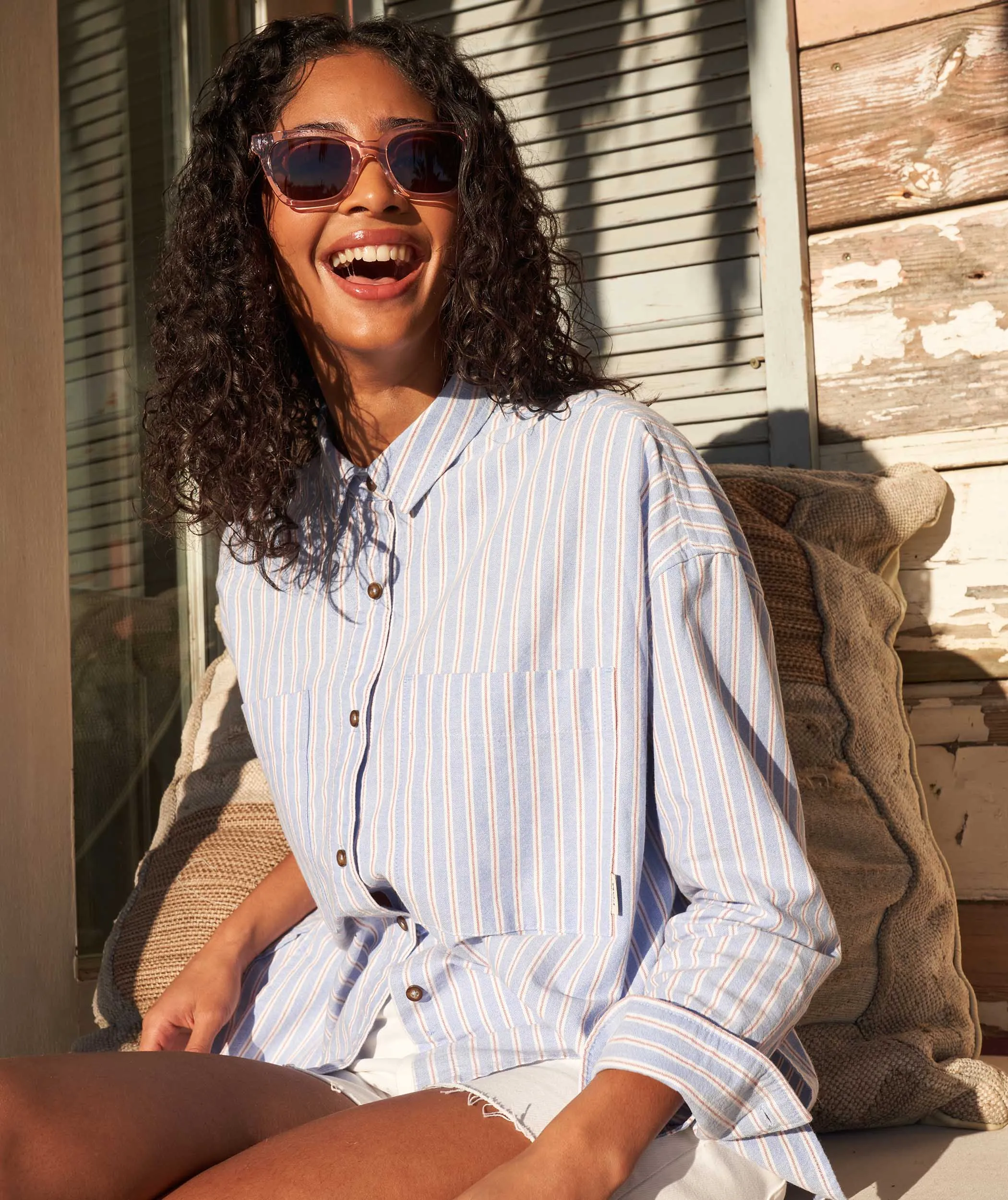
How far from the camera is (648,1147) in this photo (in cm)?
117

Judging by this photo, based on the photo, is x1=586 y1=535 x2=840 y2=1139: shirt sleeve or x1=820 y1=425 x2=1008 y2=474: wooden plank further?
x1=820 y1=425 x2=1008 y2=474: wooden plank

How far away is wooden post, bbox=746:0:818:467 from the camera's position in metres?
2.54

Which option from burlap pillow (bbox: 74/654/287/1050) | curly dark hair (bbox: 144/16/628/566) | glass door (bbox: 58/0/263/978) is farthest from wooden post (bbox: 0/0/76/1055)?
curly dark hair (bbox: 144/16/628/566)

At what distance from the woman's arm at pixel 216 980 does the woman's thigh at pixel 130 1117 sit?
25 cm

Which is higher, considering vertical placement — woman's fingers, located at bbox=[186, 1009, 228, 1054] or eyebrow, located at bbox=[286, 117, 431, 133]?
eyebrow, located at bbox=[286, 117, 431, 133]

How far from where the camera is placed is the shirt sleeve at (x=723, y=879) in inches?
45.9

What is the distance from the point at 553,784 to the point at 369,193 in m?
0.76

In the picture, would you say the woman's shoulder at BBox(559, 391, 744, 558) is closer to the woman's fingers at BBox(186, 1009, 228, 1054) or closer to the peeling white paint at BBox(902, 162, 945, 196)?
the woman's fingers at BBox(186, 1009, 228, 1054)

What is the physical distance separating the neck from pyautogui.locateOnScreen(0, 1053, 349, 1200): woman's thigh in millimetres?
810

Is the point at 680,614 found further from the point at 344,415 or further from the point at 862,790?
the point at 862,790

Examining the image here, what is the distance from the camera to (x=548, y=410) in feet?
5.11

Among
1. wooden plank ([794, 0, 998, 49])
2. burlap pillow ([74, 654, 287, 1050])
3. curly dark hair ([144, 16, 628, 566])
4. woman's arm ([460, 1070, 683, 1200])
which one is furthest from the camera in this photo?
wooden plank ([794, 0, 998, 49])

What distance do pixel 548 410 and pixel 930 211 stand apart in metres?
1.24

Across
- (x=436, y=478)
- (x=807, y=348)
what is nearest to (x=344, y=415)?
(x=436, y=478)
